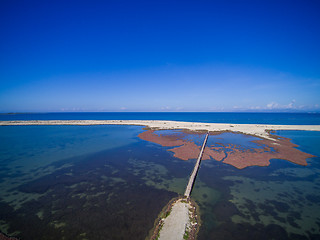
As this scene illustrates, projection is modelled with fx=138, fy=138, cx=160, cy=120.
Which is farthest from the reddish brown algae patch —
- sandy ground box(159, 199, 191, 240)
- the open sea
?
sandy ground box(159, 199, 191, 240)

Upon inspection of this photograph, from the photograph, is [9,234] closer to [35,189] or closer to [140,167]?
[35,189]

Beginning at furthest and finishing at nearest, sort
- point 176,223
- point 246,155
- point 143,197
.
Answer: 1. point 246,155
2. point 143,197
3. point 176,223

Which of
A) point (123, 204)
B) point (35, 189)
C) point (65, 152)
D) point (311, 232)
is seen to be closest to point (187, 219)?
point (123, 204)

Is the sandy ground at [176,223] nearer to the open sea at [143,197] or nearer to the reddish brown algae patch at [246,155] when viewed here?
the open sea at [143,197]

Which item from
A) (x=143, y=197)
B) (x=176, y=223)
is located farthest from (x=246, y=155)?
(x=176, y=223)

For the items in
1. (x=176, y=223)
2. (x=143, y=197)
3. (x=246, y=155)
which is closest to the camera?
(x=176, y=223)

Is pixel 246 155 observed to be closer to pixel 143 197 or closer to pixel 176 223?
pixel 143 197

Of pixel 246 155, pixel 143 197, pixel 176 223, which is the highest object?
pixel 246 155

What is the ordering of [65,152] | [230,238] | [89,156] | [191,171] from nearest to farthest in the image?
[230,238] < [191,171] < [89,156] < [65,152]

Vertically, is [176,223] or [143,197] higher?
[176,223]
